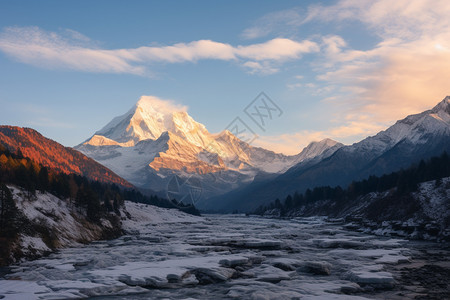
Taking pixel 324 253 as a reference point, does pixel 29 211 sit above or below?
above

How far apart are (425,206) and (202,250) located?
7077 centimetres

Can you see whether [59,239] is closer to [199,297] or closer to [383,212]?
[199,297]

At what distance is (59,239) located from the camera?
238 ft

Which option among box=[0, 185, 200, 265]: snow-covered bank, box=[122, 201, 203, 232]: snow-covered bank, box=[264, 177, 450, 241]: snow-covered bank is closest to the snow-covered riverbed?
box=[0, 185, 200, 265]: snow-covered bank

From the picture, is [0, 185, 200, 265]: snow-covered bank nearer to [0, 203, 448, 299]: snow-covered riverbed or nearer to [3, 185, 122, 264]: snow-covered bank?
[3, 185, 122, 264]: snow-covered bank

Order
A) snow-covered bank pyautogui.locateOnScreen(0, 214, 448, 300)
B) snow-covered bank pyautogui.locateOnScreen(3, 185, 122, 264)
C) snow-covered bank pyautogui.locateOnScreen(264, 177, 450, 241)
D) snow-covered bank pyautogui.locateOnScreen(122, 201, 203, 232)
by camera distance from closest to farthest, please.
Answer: snow-covered bank pyautogui.locateOnScreen(0, 214, 448, 300) < snow-covered bank pyautogui.locateOnScreen(3, 185, 122, 264) < snow-covered bank pyautogui.locateOnScreen(264, 177, 450, 241) < snow-covered bank pyautogui.locateOnScreen(122, 201, 203, 232)

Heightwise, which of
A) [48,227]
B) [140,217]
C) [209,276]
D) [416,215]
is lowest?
[140,217]

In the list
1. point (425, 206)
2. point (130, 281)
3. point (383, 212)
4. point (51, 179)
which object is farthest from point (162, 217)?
point (130, 281)

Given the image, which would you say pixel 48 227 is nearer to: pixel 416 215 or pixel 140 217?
pixel 140 217

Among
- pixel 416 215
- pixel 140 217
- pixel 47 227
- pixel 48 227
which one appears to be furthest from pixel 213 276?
pixel 140 217

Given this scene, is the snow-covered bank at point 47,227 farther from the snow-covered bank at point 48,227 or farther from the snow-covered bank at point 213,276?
the snow-covered bank at point 213,276

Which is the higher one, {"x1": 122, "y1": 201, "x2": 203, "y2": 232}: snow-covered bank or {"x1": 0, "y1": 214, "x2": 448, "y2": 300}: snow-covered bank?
{"x1": 0, "y1": 214, "x2": 448, "y2": 300}: snow-covered bank

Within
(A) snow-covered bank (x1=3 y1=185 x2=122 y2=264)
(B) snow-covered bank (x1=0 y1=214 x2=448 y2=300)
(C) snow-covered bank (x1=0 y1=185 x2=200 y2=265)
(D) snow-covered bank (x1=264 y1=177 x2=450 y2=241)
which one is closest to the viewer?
(B) snow-covered bank (x1=0 y1=214 x2=448 y2=300)

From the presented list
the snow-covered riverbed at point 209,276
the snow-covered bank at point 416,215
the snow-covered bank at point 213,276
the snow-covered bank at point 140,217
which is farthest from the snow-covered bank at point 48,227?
the snow-covered bank at point 416,215
